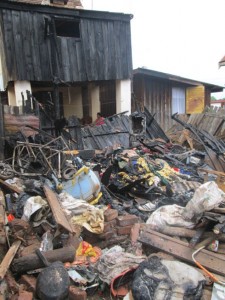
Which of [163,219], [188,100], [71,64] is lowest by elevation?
[163,219]

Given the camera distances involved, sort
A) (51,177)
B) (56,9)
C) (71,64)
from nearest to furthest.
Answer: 1. (51,177)
2. (56,9)
3. (71,64)

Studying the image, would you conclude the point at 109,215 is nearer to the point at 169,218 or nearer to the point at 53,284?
the point at 169,218

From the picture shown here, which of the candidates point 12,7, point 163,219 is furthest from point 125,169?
point 12,7

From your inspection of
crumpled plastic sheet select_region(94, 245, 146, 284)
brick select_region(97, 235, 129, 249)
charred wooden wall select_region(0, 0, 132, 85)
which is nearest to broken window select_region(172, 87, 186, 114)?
charred wooden wall select_region(0, 0, 132, 85)

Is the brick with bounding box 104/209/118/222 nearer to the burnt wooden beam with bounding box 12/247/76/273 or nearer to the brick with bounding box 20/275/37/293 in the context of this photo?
the burnt wooden beam with bounding box 12/247/76/273

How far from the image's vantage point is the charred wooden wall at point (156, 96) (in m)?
13.9

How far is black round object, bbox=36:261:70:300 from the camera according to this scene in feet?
10.6

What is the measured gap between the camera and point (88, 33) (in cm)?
1098

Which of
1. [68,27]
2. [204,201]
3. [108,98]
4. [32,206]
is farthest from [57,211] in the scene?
[108,98]

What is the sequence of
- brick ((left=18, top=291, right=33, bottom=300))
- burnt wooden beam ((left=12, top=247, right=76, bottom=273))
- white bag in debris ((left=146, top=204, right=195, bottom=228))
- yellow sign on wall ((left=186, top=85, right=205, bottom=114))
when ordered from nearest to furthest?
brick ((left=18, top=291, right=33, bottom=300)) → burnt wooden beam ((left=12, top=247, right=76, bottom=273)) → white bag in debris ((left=146, top=204, right=195, bottom=228)) → yellow sign on wall ((left=186, top=85, right=205, bottom=114))

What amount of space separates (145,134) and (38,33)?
5772 millimetres

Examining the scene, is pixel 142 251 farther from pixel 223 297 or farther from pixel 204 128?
pixel 204 128

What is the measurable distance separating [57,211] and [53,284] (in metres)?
1.38

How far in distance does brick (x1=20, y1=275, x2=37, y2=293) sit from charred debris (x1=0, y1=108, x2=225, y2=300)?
0.04 feet
